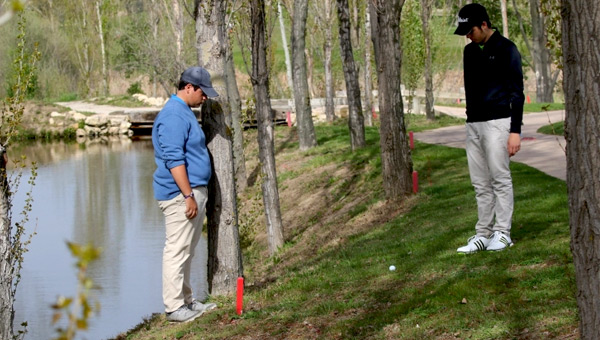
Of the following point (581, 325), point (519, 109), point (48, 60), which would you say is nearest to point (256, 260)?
point (519, 109)

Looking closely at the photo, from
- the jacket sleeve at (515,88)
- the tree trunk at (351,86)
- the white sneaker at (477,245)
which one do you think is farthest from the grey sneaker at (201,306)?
the tree trunk at (351,86)

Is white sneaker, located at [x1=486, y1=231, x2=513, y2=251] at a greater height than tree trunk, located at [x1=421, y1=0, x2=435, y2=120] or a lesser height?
lesser

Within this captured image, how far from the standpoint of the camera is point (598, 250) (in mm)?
4250

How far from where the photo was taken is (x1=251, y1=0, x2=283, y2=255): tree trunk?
1277cm

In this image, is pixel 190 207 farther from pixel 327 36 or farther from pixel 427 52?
pixel 327 36

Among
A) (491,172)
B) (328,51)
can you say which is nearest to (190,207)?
(491,172)

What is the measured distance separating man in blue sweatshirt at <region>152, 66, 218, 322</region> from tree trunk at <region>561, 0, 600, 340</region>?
389 centimetres

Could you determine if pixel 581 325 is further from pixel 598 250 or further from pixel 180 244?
pixel 180 244

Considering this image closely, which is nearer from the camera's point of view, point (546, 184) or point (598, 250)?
point (598, 250)

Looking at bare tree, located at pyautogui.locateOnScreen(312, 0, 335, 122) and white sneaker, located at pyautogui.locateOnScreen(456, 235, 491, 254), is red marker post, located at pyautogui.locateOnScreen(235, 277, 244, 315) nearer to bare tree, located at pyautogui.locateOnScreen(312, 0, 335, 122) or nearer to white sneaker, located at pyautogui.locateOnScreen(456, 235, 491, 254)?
white sneaker, located at pyautogui.locateOnScreen(456, 235, 491, 254)

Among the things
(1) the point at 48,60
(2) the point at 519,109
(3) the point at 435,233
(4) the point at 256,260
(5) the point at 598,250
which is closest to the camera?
(5) the point at 598,250

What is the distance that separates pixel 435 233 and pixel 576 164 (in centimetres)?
598

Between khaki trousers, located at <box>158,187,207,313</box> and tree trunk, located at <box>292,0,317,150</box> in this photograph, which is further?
tree trunk, located at <box>292,0,317,150</box>

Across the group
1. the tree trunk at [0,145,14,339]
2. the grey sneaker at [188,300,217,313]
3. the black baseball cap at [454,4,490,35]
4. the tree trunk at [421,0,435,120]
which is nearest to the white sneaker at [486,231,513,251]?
the black baseball cap at [454,4,490,35]
